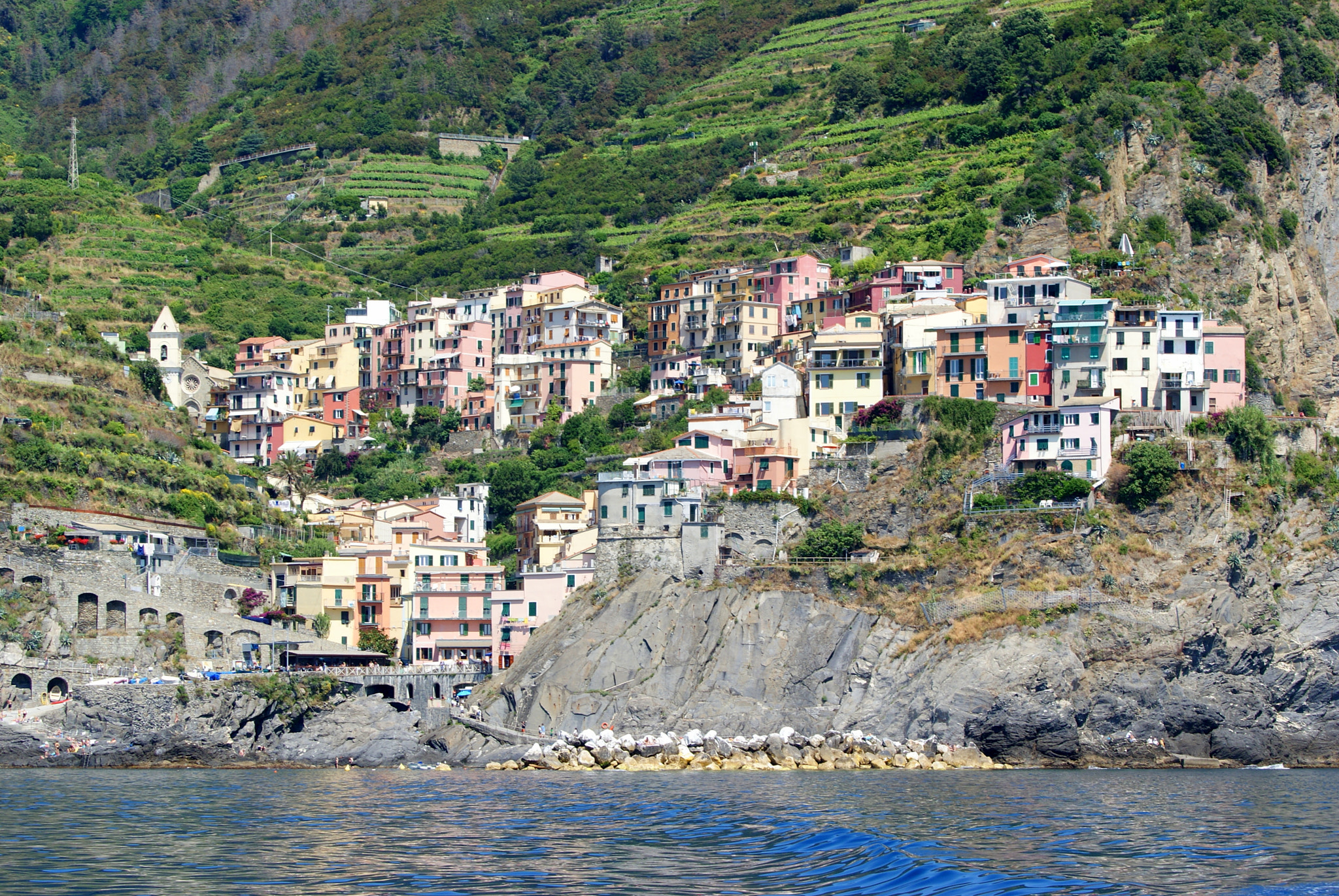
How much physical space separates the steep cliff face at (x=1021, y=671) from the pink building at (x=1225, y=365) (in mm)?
8255

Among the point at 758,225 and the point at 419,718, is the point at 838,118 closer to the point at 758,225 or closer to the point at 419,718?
the point at 758,225

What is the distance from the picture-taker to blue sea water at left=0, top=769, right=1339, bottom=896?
116 ft

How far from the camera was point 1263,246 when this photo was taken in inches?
3743

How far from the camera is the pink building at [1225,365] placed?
3081 inches

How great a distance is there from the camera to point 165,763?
67.2 meters

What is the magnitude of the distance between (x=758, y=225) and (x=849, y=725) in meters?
59.3

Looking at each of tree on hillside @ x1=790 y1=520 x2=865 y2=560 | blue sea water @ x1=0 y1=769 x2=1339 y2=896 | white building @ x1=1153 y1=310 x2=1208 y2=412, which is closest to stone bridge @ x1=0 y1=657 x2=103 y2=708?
blue sea water @ x1=0 y1=769 x2=1339 y2=896

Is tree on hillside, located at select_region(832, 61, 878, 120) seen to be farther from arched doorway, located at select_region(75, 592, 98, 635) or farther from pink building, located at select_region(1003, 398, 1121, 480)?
arched doorway, located at select_region(75, 592, 98, 635)

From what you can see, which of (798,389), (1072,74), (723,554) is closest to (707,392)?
(798,389)

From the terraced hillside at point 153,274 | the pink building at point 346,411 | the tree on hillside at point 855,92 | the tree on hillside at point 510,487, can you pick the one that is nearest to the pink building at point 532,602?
the tree on hillside at point 510,487

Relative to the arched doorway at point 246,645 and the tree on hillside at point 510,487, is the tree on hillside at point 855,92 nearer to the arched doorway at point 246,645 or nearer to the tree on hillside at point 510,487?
the tree on hillside at point 510,487

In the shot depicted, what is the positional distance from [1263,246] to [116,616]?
6328cm

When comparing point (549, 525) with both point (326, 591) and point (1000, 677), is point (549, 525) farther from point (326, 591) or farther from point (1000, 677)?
point (1000, 677)

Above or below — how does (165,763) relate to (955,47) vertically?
below
